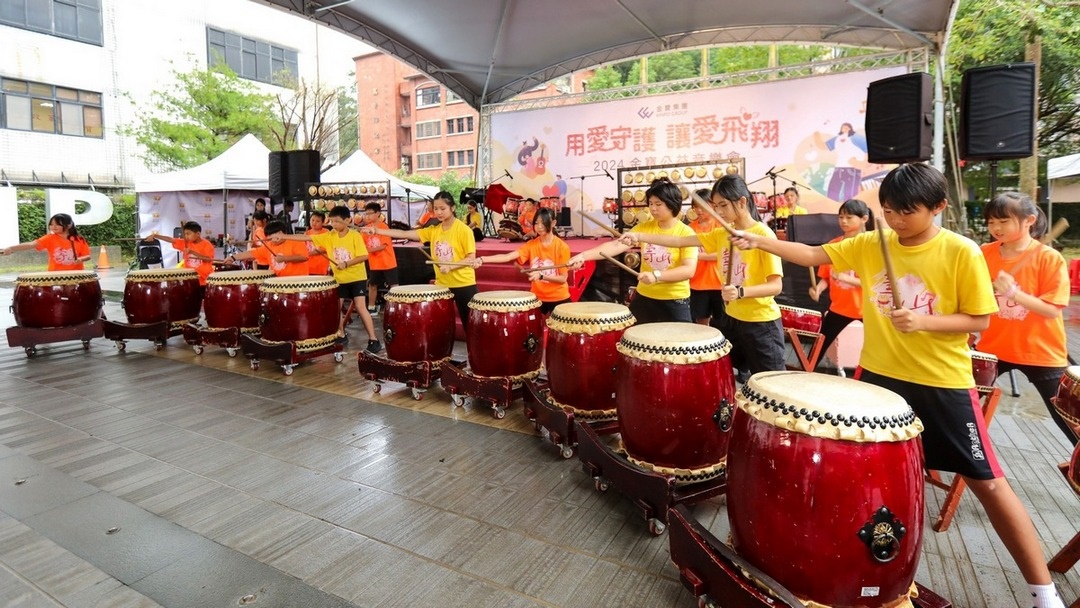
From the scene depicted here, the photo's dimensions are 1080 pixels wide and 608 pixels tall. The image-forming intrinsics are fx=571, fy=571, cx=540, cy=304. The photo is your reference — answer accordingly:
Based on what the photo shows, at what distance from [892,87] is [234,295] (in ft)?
18.9

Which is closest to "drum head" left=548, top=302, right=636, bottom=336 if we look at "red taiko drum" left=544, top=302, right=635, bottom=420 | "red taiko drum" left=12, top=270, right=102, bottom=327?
"red taiko drum" left=544, top=302, right=635, bottom=420

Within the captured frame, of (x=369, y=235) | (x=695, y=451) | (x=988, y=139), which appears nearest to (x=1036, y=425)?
(x=988, y=139)

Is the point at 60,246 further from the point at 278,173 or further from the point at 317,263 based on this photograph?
the point at 278,173

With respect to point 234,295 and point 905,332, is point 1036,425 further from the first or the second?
point 234,295

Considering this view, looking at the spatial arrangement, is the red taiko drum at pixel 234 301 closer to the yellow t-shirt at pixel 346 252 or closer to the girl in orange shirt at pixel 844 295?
the yellow t-shirt at pixel 346 252

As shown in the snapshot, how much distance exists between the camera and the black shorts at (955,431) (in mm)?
1702

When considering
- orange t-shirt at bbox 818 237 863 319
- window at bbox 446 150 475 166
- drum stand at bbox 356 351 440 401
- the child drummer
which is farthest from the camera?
window at bbox 446 150 475 166

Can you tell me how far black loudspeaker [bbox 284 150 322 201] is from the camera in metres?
8.53

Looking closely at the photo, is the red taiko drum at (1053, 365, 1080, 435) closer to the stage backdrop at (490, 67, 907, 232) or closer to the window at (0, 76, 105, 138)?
the stage backdrop at (490, 67, 907, 232)

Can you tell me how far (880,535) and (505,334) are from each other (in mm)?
2459

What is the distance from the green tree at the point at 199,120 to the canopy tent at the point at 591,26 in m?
10.1

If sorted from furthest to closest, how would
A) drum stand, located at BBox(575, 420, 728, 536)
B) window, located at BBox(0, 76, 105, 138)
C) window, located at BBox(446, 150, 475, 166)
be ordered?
window, located at BBox(446, 150, 475, 166), window, located at BBox(0, 76, 105, 138), drum stand, located at BBox(575, 420, 728, 536)

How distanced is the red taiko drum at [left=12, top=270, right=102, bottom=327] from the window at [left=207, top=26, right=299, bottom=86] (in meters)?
17.0

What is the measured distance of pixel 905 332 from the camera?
171 centimetres
